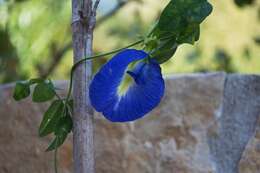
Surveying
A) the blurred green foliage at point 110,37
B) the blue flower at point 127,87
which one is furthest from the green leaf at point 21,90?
the blurred green foliage at point 110,37

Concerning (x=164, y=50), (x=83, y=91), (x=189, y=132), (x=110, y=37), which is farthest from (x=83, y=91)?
(x=110, y=37)

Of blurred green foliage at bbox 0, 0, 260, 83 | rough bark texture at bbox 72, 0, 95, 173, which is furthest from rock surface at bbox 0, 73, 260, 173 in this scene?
rough bark texture at bbox 72, 0, 95, 173

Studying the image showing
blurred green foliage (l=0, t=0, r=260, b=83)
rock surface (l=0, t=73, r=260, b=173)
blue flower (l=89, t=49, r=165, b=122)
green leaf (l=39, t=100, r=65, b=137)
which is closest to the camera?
blue flower (l=89, t=49, r=165, b=122)

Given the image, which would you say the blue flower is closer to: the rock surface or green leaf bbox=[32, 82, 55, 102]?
green leaf bbox=[32, 82, 55, 102]

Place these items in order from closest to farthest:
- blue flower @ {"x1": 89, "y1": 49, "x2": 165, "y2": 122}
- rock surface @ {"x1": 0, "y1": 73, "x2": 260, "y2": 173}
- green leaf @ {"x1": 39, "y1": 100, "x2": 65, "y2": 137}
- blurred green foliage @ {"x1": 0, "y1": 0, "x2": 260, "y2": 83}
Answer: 1. blue flower @ {"x1": 89, "y1": 49, "x2": 165, "y2": 122}
2. green leaf @ {"x1": 39, "y1": 100, "x2": 65, "y2": 137}
3. rock surface @ {"x1": 0, "y1": 73, "x2": 260, "y2": 173}
4. blurred green foliage @ {"x1": 0, "y1": 0, "x2": 260, "y2": 83}

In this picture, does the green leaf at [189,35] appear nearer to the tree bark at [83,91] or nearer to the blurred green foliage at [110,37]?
the tree bark at [83,91]

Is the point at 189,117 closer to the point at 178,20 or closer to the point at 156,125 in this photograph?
the point at 156,125

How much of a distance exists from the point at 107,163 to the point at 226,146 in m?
0.20

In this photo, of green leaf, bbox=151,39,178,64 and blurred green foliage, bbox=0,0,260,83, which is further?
blurred green foliage, bbox=0,0,260,83

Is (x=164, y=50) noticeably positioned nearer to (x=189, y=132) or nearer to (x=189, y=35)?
(x=189, y=35)

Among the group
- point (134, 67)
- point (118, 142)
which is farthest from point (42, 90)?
point (118, 142)

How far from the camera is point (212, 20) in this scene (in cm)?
301

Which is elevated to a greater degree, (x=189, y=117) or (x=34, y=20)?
(x=34, y=20)

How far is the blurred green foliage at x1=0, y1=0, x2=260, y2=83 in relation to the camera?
6.42 feet
